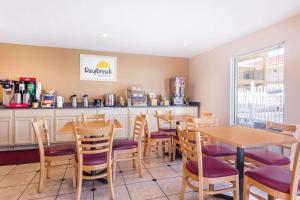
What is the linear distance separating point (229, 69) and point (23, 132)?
4715 mm

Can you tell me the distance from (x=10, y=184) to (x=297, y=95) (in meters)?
4.23

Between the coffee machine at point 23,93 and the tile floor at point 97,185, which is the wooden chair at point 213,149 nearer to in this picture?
the tile floor at point 97,185

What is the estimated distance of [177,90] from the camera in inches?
211

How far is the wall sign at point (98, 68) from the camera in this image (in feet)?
16.0

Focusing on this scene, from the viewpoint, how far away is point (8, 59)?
4.36 meters

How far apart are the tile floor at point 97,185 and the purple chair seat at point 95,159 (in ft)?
1.49

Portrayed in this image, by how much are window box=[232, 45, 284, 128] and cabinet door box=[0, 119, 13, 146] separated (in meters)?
4.85

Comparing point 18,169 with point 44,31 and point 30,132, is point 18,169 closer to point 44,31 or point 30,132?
point 30,132

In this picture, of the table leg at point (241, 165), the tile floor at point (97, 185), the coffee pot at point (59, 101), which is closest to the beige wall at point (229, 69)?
the table leg at point (241, 165)

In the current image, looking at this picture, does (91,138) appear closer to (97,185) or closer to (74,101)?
(97,185)

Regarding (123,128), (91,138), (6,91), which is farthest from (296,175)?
(6,91)

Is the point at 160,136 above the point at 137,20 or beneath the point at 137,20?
beneath

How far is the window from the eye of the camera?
3.17m

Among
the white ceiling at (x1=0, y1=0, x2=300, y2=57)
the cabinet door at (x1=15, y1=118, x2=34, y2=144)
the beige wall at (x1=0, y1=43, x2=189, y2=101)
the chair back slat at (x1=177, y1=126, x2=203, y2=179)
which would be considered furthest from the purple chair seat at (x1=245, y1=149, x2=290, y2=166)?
the cabinet door at (x1=15, y1=118, x2=34, y2=144)
